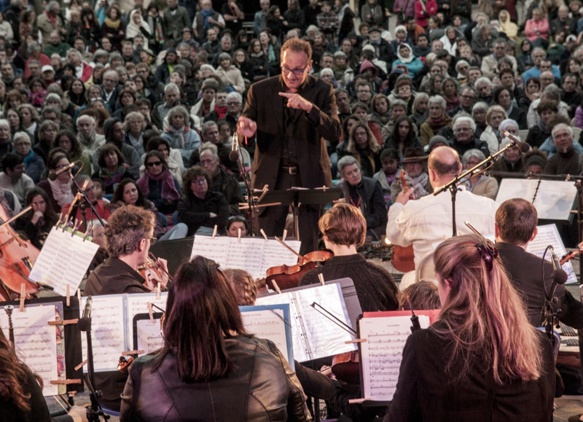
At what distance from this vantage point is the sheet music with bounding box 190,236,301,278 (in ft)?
18.1

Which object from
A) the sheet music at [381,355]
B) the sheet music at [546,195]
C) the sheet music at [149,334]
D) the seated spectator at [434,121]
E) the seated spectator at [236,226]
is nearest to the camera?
the sheet music at [381,355]

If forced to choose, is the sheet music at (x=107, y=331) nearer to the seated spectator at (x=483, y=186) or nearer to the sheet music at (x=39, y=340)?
the sheet music at (x=39, y=340)

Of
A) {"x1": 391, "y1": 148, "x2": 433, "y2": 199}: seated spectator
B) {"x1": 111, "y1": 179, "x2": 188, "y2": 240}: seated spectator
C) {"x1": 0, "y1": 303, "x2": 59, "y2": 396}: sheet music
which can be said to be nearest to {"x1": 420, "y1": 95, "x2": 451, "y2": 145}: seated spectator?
{"x1": 391, "y1": 148, "x2": 433, "y2": 199}: seated spectator

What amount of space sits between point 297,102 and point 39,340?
8.70 feet

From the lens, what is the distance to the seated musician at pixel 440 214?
19.0ft

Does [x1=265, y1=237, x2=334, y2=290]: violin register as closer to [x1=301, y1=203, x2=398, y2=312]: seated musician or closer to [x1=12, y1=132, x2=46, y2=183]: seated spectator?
[x1=301, y1=203, x2=398, y2=312]: seated musician

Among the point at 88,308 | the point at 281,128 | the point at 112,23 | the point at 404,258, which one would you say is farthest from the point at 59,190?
the point at 112,23

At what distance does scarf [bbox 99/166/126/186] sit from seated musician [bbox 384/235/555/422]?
8.19 metres

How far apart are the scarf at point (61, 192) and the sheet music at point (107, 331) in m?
5.92

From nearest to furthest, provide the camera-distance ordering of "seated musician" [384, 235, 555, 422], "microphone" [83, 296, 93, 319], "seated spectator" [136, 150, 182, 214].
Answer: "seated musician" [384, 235, 555, 422]
"microphone" [83, 296, 93, 319]
"seated spectator" [136, 150, 182, 214]

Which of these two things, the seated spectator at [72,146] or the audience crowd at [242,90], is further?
the seated spectator at [72,146]

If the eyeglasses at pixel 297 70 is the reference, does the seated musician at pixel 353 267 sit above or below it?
below

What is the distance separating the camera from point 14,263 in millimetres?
5402

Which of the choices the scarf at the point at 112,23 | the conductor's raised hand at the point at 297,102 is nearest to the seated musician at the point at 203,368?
the conductor's raised hand at the point at 297,102
